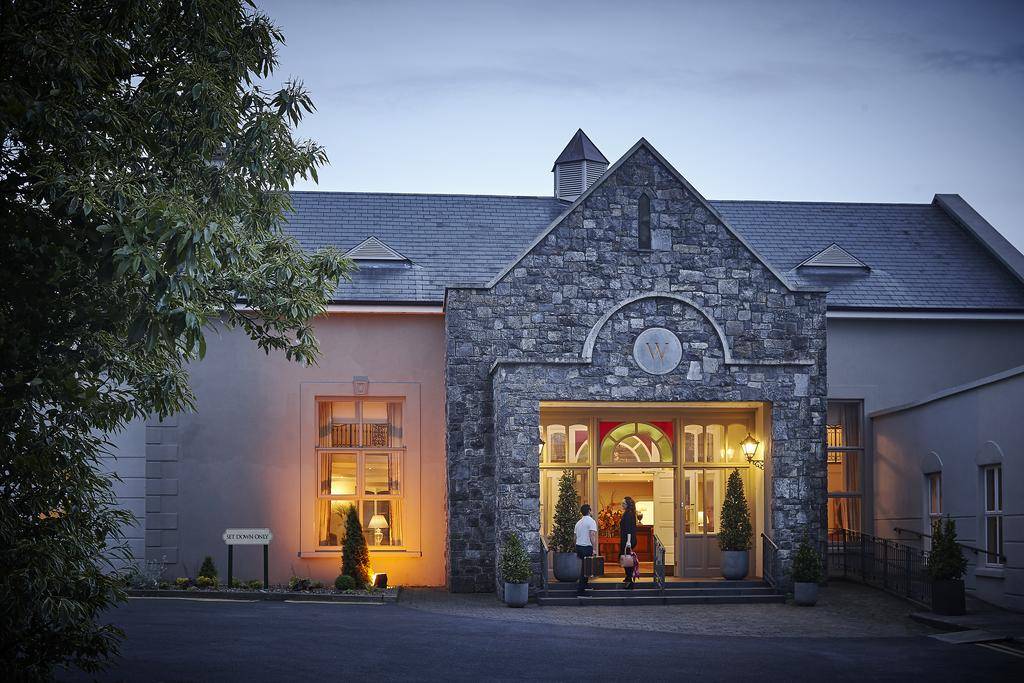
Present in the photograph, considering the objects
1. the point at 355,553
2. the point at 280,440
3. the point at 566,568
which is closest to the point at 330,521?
the point at 355,553

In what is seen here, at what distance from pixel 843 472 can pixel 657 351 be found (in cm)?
658

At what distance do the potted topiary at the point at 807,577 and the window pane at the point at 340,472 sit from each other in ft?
30.2

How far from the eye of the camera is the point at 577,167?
1176 inches

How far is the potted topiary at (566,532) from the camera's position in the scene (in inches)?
808

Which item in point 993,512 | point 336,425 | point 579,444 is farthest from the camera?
point 336,425

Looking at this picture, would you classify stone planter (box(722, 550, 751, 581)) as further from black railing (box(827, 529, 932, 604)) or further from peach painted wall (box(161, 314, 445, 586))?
peach painted wall (box(161, 314, 445, 586))

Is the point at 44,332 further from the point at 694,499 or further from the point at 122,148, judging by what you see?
the point at 694,499

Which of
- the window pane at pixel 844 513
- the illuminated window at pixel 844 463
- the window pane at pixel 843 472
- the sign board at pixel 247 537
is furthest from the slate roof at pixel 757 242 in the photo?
the sign board at pixel 247 537

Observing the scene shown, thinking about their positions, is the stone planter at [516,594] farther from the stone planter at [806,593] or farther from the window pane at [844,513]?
the window pane at [844,513]

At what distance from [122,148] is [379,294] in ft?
41.1

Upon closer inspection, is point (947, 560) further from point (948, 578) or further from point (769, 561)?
point (769, 561)

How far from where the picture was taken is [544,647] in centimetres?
1415

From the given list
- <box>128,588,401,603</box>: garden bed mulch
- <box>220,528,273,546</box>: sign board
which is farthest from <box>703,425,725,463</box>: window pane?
<box>220,528,273,546</box>: sign board

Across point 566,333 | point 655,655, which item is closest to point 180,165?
point 655,655
